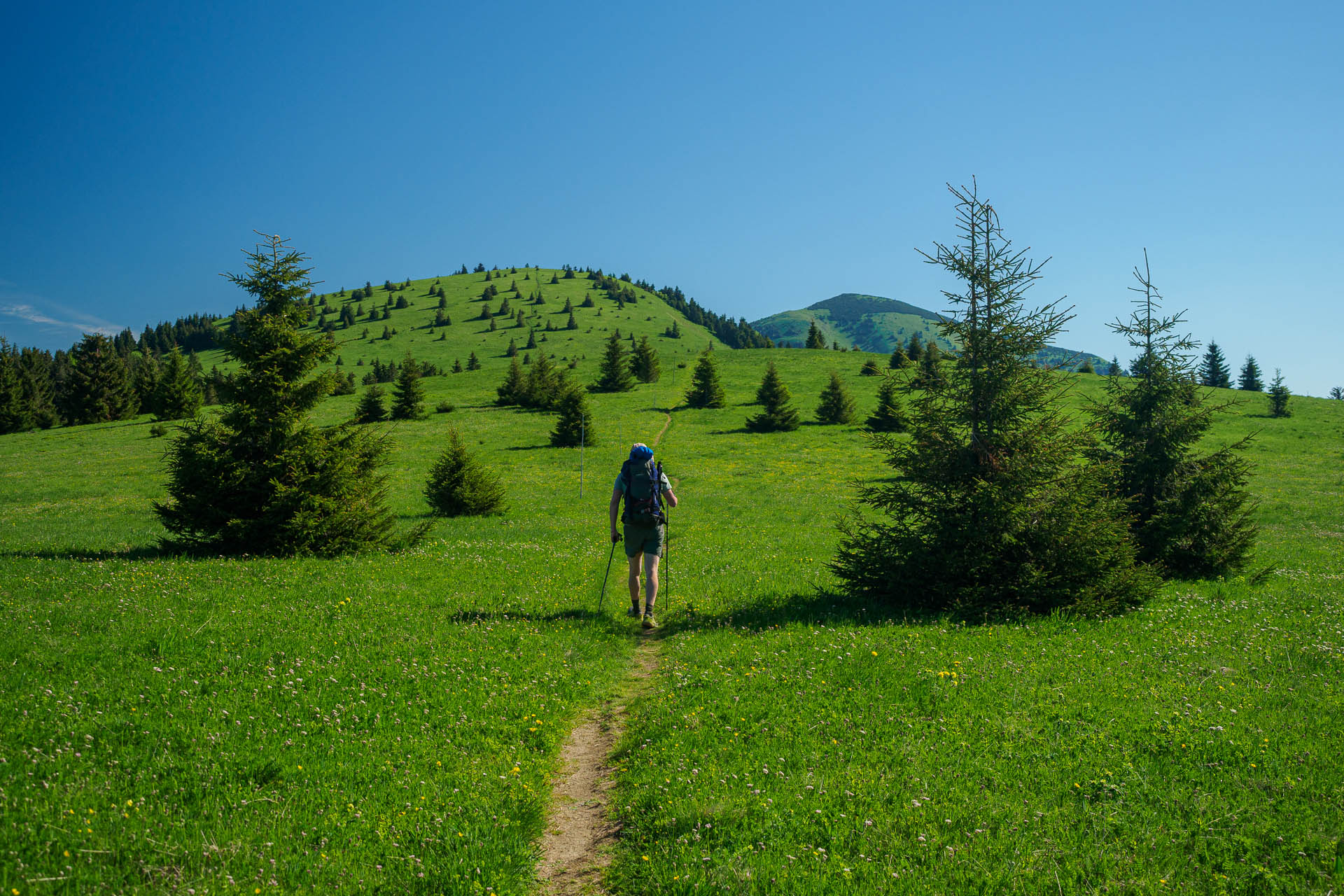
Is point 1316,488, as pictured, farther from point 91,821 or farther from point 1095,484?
point 91,821

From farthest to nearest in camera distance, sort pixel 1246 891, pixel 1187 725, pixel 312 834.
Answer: pixel 1187 725 < pixel 312 834 < pixel 1246 891

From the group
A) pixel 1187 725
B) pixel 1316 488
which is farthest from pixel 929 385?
pixel 1316 488

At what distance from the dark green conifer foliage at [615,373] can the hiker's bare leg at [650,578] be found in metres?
76.5

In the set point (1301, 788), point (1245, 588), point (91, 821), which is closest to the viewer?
point (91, 821)

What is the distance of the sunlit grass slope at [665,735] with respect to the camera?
4.79 metres

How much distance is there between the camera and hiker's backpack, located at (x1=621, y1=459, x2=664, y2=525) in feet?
39.5

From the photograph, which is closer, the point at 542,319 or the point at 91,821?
the point at 91,821

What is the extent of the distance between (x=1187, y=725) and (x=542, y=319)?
606 ft

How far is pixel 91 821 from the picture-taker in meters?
4.80

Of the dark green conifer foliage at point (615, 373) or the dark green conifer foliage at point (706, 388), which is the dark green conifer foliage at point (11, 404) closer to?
the dark green conifer foliage at point (615, 373)

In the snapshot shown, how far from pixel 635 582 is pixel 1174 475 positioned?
14.1 meters

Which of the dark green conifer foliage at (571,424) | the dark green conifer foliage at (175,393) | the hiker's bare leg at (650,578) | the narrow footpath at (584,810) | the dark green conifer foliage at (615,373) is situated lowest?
the narrow footpath at (584,810)

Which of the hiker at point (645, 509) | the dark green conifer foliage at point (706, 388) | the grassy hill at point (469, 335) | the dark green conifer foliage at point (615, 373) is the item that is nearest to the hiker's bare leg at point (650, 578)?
the hiker at point (645, 509)

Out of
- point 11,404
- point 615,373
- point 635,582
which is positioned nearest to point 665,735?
point 635,582
